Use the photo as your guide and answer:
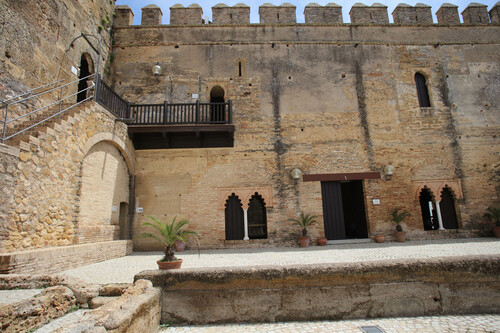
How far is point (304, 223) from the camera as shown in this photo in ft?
35.3

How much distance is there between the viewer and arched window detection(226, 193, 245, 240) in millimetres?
11102

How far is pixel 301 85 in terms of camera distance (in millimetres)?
12383

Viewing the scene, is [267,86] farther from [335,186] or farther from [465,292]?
[465,292]

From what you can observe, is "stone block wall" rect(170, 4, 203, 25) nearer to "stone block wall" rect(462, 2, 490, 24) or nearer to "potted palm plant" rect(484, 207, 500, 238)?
"stone block wall" rect(462, 2, 490, 24)

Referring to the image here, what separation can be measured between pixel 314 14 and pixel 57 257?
13415 millimetres

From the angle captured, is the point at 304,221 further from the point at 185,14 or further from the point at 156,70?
the point at 185,14

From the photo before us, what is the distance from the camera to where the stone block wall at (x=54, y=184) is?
5.72 metres

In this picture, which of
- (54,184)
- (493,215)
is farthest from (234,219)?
(493,215)

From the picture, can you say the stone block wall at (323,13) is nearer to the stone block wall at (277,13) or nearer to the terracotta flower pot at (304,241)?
the stone block wall at (277,13)

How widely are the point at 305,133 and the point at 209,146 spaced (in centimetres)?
401

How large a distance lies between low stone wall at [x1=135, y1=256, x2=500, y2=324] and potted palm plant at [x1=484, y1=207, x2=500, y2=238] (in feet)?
30.3

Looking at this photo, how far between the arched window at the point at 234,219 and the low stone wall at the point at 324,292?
7124 millimetres

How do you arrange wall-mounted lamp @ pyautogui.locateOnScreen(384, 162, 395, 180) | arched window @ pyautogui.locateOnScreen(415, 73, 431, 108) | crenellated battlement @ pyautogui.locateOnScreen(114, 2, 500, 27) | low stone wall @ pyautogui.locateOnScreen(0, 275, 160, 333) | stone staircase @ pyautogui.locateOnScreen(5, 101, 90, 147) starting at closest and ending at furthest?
low stone wall @ pyautogui.locateOnScreen(0, 275, 160, 333), stone staircase @ pyautogui.locateOnScreen(5, 101, 90, 147), wall-mounted lamp @ pyautogui.locateOnScreen(384, 162, 395, 180), arched window @ pyautogui.locateOnScreen(415, 73, 431, 108), crenellated battlement @ pyautogui.locateOnScreen(114, 2, 500, 27)

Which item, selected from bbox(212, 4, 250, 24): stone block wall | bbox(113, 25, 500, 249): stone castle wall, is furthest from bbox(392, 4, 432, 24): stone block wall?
bbox(212, 4, 250, 24): stone block wall
